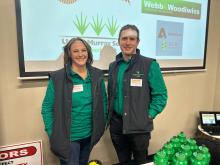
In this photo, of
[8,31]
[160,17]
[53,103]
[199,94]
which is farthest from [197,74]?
[8,31]

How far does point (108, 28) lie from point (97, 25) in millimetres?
125

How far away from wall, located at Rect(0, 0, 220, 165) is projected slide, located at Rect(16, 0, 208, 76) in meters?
0.12

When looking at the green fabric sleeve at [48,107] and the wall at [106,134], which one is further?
the wall at [106,134]

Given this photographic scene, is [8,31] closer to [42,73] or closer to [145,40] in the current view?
[42,73]

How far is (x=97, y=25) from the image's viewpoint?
212 centimetres

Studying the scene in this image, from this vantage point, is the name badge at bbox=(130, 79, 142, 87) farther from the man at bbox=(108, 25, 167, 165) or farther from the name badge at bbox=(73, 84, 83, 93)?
the name badge at bbox=(73, 84, 83, 93)

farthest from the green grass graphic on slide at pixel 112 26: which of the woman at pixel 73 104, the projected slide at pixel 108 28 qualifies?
the woman at pixel 73 104

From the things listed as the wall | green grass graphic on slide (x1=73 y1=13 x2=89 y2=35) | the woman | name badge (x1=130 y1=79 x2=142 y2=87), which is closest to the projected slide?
green grass graphic on slide (x1=73 y1=13 x2=89 y2=35)

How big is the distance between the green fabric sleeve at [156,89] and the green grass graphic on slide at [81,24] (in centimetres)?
72

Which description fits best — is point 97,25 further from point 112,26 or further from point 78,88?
point 78,88

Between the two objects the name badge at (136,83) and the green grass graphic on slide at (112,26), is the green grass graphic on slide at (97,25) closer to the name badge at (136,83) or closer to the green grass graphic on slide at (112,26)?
the green grass graphic on slide at (112,26)

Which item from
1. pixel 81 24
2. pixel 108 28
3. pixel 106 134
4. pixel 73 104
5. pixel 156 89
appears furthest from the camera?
pixel 106 134

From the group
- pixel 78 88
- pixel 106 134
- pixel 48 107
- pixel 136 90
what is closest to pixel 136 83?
pixel 136 90

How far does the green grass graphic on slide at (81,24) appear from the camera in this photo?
2006 millimetres
